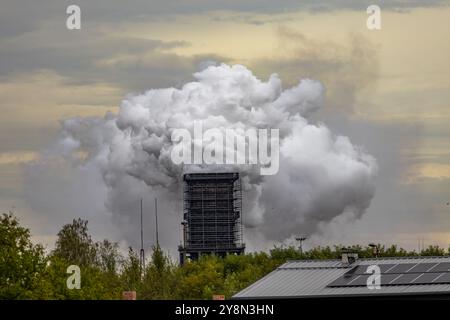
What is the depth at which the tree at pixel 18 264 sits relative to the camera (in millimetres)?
80188

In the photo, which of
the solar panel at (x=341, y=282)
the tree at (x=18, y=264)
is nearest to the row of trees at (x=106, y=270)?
the tree at (x=18, y=264)

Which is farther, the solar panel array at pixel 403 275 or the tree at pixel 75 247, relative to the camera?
the tree at pixel 75 247

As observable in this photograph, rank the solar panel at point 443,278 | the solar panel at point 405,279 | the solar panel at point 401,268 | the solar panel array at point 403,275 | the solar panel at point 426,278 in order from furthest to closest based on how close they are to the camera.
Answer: the solar panel at point 401,268 < the solar panel at point 405,279 < the solar panel array at point 403,275 < the solar panel at point 426,278 < the solar panel at point 443,278

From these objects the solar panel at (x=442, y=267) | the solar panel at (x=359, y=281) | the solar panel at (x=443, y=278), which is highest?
the solar panel at (x=442, y=267)

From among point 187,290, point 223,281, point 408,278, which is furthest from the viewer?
point 223,281

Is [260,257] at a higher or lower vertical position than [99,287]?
higher

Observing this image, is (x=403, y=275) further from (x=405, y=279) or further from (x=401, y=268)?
(x=401, y=268)

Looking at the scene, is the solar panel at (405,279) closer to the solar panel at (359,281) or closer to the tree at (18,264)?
the solar panel at (359,281)

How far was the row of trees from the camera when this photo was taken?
82.8 m

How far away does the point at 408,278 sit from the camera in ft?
245

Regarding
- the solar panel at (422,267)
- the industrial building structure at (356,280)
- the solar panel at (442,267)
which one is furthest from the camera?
the solar panel at (422,267)
